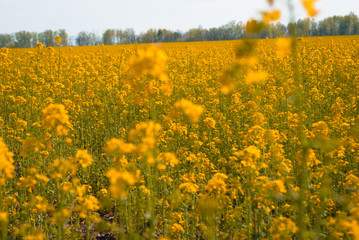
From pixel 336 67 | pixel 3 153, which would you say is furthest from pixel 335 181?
pixel 336 67

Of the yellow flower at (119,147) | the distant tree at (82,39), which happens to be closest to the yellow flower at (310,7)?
the yellow flower at (119,147)

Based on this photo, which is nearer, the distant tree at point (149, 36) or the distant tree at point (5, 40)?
the distant tree at point (5, 40)

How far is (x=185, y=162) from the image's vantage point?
3877mm

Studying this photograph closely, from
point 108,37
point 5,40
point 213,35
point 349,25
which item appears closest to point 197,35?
point 213,35

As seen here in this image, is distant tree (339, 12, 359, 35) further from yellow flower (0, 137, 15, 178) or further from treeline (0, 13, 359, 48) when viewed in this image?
yellow flower (0, 137, 15, 178)

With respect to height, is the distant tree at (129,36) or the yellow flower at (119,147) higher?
the distant tree at (129,36)

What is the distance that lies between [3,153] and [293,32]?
7.48 feet

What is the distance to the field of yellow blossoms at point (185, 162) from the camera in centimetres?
204

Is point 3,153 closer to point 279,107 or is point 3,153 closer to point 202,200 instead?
point 202,200

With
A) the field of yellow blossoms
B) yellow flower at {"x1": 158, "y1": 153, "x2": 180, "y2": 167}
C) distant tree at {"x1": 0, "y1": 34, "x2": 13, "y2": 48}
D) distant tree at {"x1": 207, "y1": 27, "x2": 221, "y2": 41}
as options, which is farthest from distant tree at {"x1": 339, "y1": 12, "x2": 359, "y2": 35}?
yellow flower at {"x1": 158, "y1": 153, "x2": 180, "y2": 167}

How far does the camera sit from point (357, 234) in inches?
62.5

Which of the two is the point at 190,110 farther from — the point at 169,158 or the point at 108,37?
the point at 108,37

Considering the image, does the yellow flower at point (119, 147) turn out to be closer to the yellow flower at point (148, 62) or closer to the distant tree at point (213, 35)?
the yellow flower at point (148, 62)

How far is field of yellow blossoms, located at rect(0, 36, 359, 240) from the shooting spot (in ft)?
6.68
